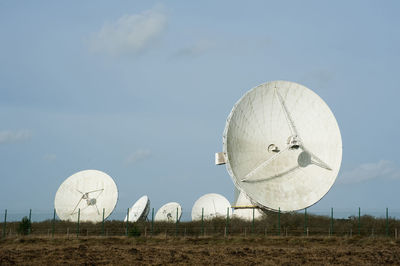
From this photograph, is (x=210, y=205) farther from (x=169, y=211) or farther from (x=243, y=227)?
(x=243, y=227)

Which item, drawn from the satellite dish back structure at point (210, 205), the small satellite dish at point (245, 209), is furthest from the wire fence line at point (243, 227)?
the satellite dish back structure at point (210, 205)

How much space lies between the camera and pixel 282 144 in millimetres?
41594

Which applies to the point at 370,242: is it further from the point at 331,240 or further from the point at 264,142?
the point at 264,142

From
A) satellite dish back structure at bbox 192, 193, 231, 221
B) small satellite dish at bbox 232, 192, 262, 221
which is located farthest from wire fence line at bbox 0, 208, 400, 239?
satellite dish back structure at bbox 192, 193, 231, 221

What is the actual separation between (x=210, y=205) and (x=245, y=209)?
913 inches

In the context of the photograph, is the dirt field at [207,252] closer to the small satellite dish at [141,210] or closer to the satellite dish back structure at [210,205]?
the small satellite dish at [141,210]

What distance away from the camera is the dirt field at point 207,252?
84.7ft

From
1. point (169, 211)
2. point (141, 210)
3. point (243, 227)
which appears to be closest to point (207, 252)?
point (243, 227)

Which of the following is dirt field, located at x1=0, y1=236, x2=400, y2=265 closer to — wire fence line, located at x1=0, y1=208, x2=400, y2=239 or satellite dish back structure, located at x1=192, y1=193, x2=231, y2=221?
wire fence line, located at x1=0, y1=208, x2=400, y2=239

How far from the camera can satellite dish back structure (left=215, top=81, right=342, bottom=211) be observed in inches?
1598

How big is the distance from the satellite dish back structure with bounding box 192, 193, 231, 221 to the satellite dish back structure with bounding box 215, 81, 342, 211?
2373 cm

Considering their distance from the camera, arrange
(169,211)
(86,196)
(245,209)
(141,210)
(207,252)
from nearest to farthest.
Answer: (207,252), (245,209), (86,196), (141,210), (169,211)

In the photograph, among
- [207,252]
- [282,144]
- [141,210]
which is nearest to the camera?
[207,252]

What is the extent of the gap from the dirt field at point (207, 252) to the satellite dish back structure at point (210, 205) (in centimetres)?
2788
